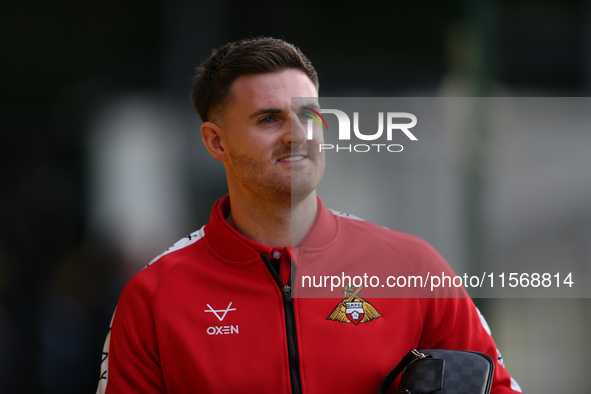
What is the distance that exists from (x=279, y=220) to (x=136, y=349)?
0.59 metres

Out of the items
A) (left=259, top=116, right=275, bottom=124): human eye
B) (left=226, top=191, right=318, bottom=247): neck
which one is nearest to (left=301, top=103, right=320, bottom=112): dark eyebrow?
(left=259, top=116, right=275, bottom=124): human eye

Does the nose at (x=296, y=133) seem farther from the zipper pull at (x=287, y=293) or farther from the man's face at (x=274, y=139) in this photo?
the zipper pull at (x=287, y=293)

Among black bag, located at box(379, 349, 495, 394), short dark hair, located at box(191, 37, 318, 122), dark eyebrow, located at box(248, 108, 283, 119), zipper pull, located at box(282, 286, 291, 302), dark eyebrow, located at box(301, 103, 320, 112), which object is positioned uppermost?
short dark hair, located at box(191, 37, 318, 122)

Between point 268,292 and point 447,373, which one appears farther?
point 268,292

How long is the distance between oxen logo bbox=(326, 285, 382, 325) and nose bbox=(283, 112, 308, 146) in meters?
0.50

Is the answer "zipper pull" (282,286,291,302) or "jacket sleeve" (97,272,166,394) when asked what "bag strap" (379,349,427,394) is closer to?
"zipper pull" (282,286,291,302)

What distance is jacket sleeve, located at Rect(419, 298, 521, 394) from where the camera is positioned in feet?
4.88

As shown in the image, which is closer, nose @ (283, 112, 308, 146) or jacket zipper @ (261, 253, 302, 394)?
jacket zipper @ (261, 253, 302, 394)

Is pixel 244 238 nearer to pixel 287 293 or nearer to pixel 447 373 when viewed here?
pixel 287 293

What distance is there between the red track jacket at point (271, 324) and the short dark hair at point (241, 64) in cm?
43

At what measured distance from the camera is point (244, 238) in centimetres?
149

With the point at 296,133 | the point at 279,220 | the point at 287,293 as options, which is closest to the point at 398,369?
the point at 287,293

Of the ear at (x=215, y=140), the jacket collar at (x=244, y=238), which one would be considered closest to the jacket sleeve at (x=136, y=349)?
the jacket collar at (x=244, y=238)

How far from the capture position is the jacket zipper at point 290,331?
1.37 meters
